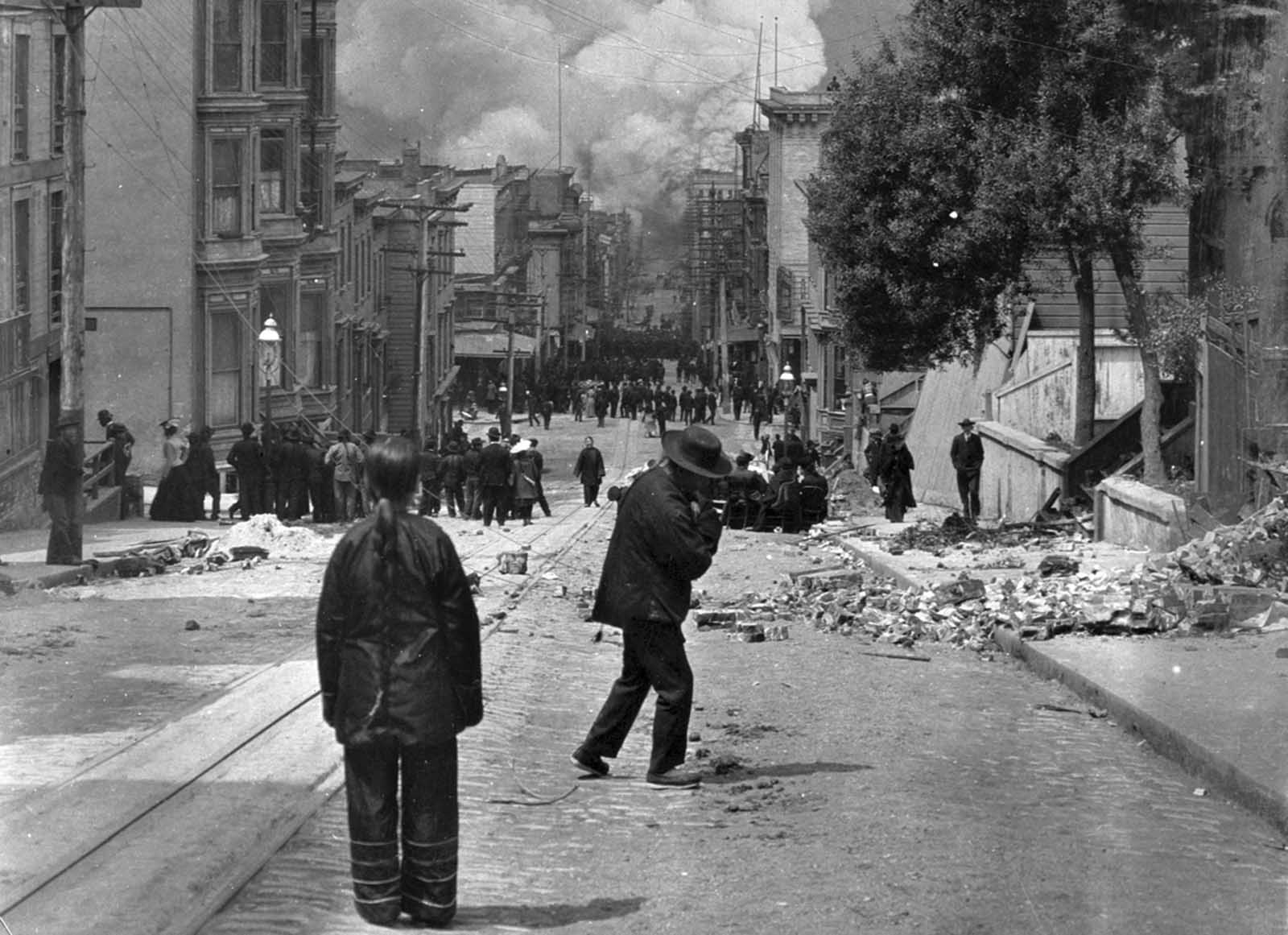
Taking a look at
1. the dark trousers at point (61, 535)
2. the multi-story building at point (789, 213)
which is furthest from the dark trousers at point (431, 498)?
the multi-story building at point (789, 213)

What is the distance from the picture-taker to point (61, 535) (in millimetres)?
19734

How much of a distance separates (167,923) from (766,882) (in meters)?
2.15

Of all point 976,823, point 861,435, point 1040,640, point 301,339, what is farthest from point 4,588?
point 861,435

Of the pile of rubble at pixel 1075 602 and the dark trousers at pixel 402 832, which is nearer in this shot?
the dark trousers at pixel 402 832

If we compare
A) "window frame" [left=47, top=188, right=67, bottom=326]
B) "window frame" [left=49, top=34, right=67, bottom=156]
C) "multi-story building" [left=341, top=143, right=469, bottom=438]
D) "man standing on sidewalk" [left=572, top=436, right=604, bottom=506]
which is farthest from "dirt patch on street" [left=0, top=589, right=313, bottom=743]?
"man standing on sidewalk" [left=572, top=436, right=604, bottom=506]

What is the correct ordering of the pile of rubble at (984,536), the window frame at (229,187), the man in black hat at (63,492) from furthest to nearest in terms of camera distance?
the window frame at (229,187) < the pile of rubble at (984,536) < the man in black hat at (63,492)

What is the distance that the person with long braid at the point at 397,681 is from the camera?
6578 millimetres

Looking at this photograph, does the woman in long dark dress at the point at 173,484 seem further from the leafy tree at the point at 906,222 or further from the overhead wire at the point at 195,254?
the leafy tree at the point at 906,222

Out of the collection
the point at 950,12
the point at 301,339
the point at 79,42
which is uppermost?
the point at 950,12

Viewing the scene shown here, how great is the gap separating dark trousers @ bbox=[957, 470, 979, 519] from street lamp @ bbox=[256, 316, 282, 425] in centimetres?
986

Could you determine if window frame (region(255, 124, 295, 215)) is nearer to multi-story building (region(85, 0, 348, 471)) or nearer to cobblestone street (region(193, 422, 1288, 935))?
multi-story building (region(85, 0, 348, 471))

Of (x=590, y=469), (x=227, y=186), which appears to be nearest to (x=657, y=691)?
(x=227, y=186)

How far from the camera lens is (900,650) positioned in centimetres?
1502

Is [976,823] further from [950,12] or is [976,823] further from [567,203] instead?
[567,203]
